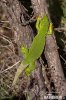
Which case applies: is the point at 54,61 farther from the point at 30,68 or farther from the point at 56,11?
the point at 56,11

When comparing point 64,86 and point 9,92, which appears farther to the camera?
point 9,92

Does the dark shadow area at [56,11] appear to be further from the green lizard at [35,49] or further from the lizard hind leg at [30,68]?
the lizard hind leg at [30,68]

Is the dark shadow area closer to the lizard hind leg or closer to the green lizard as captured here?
the green lizard

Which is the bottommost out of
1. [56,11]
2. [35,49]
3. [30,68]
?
[30,68]

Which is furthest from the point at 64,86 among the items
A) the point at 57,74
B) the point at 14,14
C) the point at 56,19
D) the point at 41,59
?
the point at 56,19

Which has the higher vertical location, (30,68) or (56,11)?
(56,11)

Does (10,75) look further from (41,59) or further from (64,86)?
(64,86)

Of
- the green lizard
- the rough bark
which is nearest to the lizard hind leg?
the green lizard

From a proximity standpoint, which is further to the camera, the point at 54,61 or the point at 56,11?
the point at 56,11

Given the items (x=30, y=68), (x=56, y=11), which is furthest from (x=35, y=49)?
(x=56, y=11)
